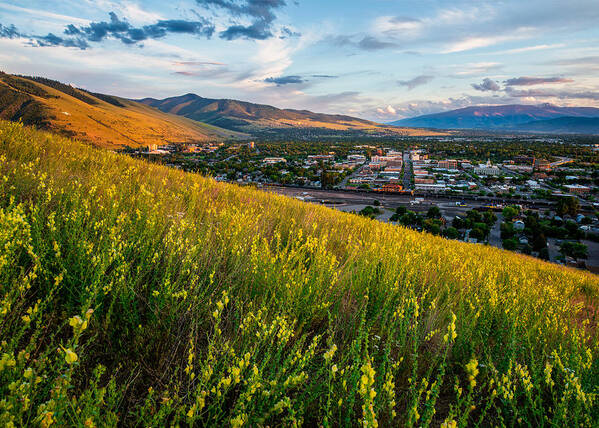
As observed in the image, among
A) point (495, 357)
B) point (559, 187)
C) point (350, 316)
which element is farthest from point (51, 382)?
point (559, 187)

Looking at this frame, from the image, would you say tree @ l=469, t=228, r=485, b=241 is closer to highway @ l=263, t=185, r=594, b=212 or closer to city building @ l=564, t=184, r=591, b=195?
highway @ l=263, t=185, r=594, b=212

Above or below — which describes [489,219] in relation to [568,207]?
below

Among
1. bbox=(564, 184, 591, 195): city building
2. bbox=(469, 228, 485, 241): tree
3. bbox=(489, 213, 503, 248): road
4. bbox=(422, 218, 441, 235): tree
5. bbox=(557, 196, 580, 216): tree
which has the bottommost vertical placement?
bbox=(489, 213, 503, 248): road

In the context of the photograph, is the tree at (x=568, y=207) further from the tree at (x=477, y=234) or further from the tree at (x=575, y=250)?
the tree at (x=477, y=234)

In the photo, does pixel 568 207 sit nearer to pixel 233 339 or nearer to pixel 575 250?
pixel 575 250

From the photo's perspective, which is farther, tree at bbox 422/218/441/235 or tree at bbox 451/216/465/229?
tree at bbox 451/216/465/229

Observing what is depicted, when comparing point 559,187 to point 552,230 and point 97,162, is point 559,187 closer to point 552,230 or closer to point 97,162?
point 552,230

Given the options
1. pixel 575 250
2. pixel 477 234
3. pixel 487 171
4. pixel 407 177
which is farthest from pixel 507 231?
pixel 487 171

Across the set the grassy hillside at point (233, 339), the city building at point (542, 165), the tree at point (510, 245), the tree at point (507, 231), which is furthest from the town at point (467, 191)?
the grassy hillside at point (233, 339)

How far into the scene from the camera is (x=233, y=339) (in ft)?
6.55

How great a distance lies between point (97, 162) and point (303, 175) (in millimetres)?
67509

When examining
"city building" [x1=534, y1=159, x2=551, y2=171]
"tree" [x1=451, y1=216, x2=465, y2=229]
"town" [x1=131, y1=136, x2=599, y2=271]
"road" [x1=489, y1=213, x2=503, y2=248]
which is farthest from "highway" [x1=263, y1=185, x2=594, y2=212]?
"city building" [x1=534, y1=159, x2=551, y2=171]

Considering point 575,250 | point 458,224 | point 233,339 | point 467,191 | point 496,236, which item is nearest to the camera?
point 233,339

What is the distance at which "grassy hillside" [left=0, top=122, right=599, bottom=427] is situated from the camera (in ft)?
4.24
